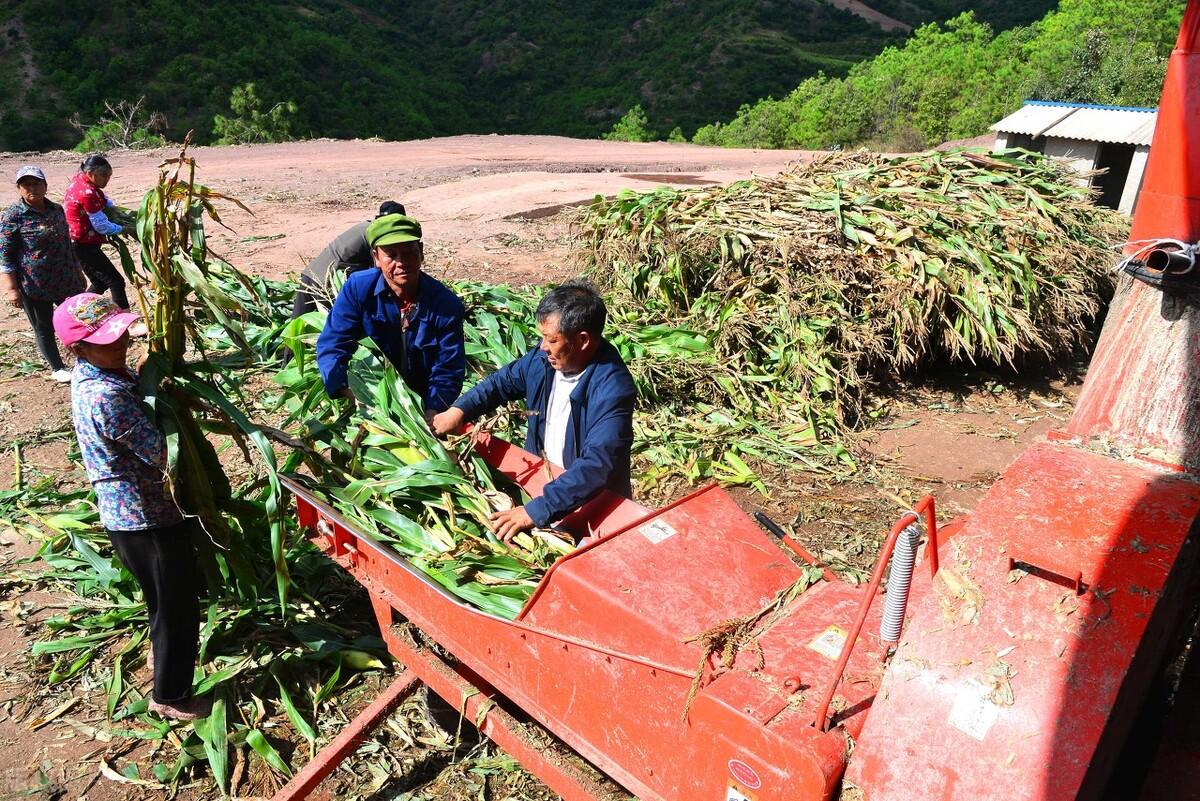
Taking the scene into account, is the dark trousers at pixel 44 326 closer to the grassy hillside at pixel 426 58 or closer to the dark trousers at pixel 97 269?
the dark trousers at pixel 97 269

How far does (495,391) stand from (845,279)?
12.4ft

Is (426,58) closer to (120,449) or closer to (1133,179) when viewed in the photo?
(1133,179)

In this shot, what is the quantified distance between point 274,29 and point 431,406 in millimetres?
38008

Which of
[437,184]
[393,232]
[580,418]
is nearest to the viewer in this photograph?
[580,418]

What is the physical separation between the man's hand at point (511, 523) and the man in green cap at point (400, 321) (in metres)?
0.97

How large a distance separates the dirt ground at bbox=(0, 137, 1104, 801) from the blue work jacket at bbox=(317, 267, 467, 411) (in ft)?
4.79

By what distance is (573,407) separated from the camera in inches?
119

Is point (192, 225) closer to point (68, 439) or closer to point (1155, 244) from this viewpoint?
point (1155, 244)

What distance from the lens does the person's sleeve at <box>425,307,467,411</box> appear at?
3.77 meters

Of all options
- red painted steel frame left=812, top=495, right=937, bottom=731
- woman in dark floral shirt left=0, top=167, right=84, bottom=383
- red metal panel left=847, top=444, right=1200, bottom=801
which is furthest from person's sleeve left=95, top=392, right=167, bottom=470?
woman in dark floral shirt left=0, top=167, right=84, bottom=383

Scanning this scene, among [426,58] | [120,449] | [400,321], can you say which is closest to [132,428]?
[120,449]

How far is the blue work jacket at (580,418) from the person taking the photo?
273 cm

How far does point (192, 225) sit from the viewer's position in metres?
2.80

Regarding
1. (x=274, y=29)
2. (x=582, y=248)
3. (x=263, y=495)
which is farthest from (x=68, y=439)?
(x=274, y=29)
